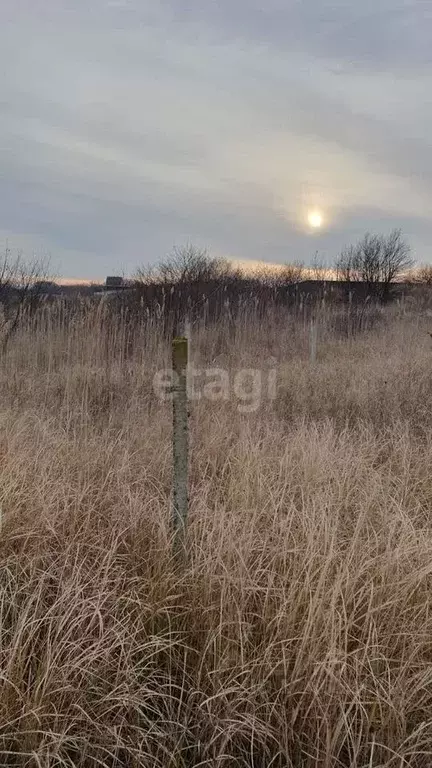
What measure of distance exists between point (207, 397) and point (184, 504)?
8.81 ft

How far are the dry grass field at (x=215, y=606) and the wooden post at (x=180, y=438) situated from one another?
0.07 m

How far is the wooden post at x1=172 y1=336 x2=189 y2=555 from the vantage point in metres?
2.02

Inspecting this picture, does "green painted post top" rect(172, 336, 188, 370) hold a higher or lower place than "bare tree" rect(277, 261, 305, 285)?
lower

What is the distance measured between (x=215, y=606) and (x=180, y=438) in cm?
68

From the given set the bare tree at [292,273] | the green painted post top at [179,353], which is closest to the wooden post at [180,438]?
the green painted post top at [179,353]

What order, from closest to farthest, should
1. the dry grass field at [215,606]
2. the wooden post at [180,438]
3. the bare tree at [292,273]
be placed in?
1. the dry grass field at [215,606]
2. the wooden post at [180,438]
3. the bare tree at [292,273]

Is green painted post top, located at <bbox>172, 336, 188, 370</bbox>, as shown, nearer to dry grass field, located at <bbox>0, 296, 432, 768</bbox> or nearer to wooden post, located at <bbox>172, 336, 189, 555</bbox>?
wooden post, located at <bbox>172, 336, 189, 555</bbox>

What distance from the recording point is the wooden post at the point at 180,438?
2021 millimetres

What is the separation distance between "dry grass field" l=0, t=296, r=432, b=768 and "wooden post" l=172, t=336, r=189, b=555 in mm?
75

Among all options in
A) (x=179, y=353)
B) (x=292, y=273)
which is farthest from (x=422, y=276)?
(x=179, y=353)

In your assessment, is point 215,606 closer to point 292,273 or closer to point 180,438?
point 180,438

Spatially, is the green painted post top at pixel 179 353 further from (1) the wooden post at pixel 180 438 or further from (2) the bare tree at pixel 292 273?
(2) the bare tree at pixel 292 273

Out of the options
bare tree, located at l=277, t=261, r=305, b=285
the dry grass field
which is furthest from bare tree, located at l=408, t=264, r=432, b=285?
the dry grass field

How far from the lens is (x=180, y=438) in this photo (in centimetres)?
209
